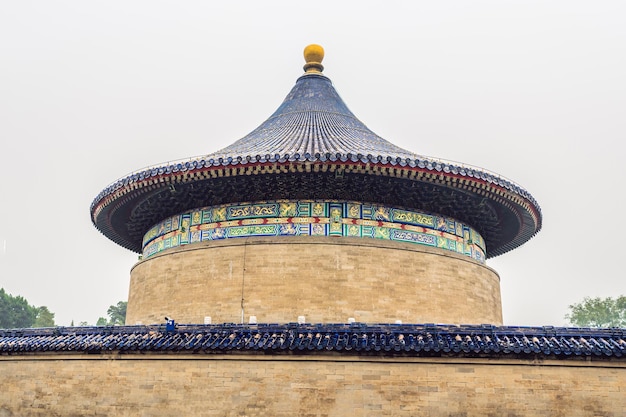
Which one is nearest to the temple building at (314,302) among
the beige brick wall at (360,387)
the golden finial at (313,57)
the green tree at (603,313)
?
the beige brick wall at (360,387)

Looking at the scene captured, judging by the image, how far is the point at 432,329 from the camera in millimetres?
9742

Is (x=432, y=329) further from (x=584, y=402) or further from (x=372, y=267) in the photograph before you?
(x=372, y=267)

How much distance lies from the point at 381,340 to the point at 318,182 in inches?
186

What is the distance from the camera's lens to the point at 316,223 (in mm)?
13586

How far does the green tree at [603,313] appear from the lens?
168ft

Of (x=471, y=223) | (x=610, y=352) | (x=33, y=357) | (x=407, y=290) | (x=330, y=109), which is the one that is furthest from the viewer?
(x=330, y=109)

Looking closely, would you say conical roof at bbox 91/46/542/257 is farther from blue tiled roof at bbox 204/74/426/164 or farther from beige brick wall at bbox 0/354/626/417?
beige brick wall at bbox 0/354/626/417

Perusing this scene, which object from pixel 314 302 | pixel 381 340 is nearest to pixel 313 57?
pixel 314 302

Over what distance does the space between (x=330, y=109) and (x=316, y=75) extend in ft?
6.66

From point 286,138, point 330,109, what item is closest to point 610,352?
point 286,138

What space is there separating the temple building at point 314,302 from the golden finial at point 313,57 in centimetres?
97

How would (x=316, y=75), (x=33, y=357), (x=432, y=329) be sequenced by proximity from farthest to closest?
(x=316, y=75), (x=33, y=357), (x=432, y=329)

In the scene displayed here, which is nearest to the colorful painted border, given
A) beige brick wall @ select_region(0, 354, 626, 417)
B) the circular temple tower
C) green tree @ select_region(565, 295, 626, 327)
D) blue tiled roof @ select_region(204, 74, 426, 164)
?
the circular temple tower

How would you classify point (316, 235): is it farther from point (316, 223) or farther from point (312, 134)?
point (312, 134)
